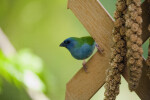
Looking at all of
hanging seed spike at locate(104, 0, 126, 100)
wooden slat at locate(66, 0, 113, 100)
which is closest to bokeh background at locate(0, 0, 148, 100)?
wooden slat at locate(66, 0, 113, 100)

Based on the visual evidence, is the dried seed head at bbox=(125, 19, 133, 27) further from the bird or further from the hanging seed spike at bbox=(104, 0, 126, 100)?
the bird

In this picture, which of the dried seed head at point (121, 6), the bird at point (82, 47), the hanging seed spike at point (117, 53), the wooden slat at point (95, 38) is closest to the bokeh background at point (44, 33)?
the bird at point (82, 47)

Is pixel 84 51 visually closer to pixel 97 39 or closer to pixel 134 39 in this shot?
pixel 97 39

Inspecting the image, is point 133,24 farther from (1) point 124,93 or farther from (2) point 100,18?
(1) point 124,93

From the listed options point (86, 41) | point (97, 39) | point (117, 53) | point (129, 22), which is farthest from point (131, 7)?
point (86, 41)

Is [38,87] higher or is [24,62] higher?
[24,62]

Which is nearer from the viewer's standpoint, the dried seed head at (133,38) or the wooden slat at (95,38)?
the dried seed head at (133,38)

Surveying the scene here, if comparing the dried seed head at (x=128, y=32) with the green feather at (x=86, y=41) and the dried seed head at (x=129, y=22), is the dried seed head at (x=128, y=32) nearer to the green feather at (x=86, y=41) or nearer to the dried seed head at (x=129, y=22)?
the dried seed head at (x=129, y=22)

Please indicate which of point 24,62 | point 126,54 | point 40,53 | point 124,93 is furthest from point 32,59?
point 126,54
